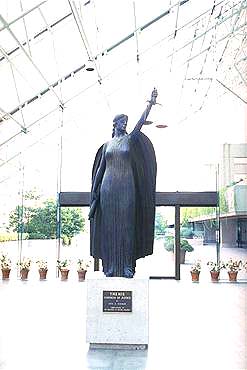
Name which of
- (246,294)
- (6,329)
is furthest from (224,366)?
(246,294)

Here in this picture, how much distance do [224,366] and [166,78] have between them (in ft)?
34.1

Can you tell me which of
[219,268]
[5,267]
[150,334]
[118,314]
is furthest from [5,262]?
[118,314]

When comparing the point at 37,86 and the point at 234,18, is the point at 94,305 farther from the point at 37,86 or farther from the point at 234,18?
the point at 234,18

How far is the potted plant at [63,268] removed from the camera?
11.5 meters

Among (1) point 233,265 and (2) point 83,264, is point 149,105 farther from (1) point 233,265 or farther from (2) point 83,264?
(2) point 83,264

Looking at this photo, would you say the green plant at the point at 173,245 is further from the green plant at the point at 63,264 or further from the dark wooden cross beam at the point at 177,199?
the green plant at the point at 63,264

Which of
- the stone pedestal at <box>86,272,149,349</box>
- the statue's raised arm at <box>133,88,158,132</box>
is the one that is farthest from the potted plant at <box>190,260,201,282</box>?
the statue's raised arm at <box>133,88,158,132</box>

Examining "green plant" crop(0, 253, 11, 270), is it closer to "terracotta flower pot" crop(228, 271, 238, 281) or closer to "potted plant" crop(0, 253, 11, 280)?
"potted plant" crop(0, 253, 11, 280)

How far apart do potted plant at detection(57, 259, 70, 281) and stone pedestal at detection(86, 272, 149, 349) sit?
23.7ft

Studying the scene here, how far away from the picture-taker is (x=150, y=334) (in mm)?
5066

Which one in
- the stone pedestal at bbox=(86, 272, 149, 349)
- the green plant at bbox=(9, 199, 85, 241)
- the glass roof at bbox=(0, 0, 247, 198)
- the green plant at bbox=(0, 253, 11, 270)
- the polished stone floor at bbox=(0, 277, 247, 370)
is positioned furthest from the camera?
the green plant at bbox=(9, 199, 85, 241)

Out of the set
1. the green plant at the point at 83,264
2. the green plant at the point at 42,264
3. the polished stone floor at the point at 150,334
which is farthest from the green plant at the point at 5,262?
the polished stone floor at the point at 150,334

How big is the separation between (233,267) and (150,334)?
22.2 ft

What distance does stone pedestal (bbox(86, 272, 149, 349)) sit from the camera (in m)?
4.33
